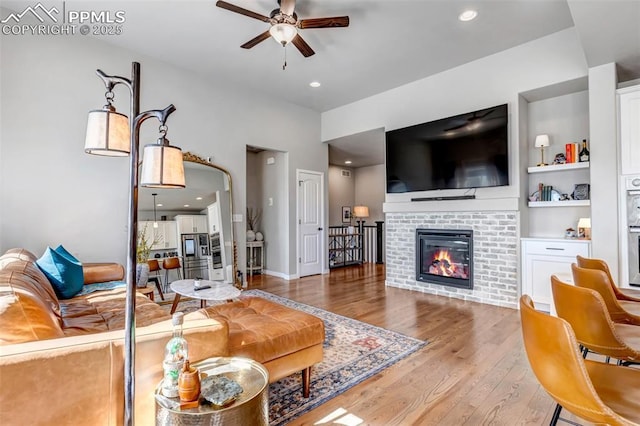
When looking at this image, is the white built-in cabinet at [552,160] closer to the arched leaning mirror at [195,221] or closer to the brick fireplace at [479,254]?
the brick fireplace at [479,254]

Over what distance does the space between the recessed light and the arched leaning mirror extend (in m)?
3.77

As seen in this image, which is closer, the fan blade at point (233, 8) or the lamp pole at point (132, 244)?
the lamp pole at point (132, 244)

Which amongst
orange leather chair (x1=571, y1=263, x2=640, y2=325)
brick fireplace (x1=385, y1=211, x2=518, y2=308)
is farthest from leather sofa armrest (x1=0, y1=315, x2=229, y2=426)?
brick fireplace (x1=385, y1=211, x2=518, y2=308)

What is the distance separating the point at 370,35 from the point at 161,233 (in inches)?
148

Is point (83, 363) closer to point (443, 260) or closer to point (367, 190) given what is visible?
point (443, 260)

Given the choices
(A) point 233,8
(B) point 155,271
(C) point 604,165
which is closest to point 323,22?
(A) point 233,8

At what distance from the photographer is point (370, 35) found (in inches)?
147

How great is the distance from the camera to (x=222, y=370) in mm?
1382

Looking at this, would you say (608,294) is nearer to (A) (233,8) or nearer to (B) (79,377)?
(B) (79,377)

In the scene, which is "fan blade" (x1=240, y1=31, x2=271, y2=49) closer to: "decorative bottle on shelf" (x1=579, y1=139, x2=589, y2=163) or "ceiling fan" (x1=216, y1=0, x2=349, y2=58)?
"ceiling fan" (x1=216, y1=0, x2=349, y2=58)

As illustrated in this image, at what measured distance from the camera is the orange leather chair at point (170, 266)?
4395 mm

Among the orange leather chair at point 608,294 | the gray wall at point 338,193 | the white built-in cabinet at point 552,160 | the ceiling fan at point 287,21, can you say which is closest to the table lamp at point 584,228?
the white built-in cabinet at point 552,160

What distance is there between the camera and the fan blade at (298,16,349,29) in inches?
117

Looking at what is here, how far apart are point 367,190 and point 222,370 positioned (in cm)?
856
